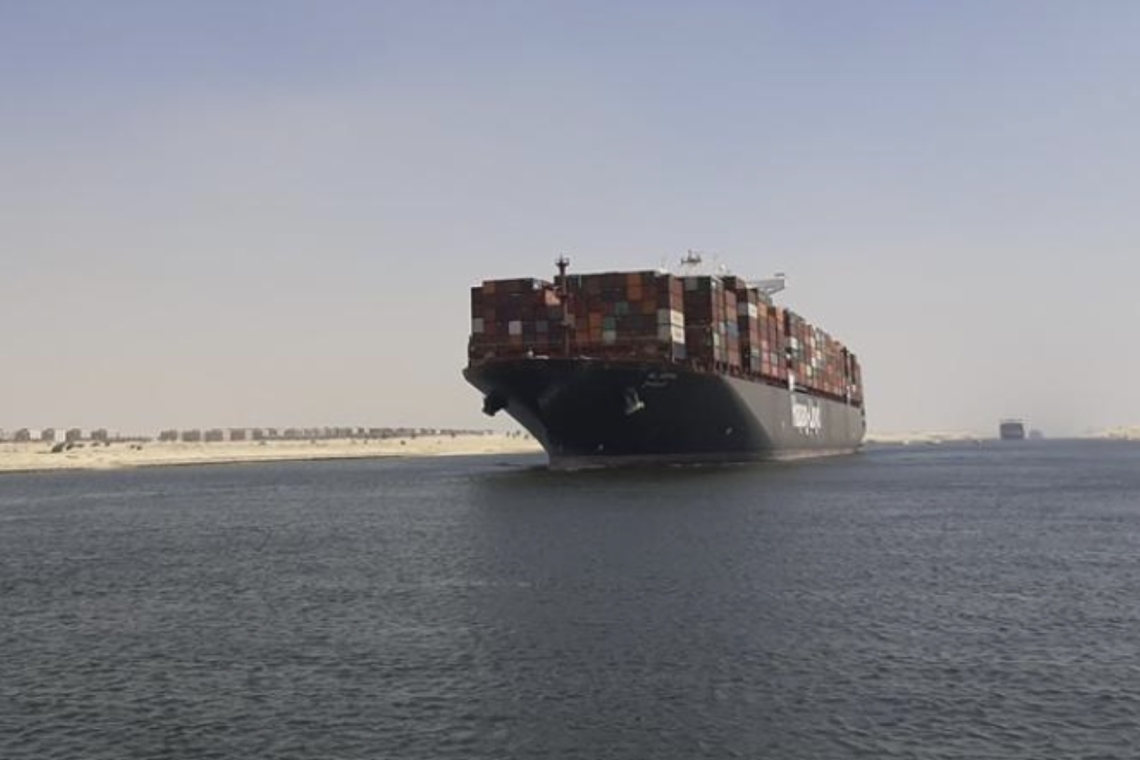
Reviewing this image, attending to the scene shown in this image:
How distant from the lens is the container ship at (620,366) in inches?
3361

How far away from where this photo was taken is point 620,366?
273 feet

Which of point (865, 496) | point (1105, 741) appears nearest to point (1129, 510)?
point (865, 496)

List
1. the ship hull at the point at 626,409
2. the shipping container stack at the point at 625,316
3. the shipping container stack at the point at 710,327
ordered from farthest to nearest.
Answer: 1. the shipping container stack at the point at 710,327
2. the shipping container stack at the point at 625,316
3. the ship hull at the point at 626,409

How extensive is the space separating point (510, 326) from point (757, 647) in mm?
70522

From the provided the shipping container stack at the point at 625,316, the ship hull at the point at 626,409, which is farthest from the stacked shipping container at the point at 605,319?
the ship hull at the point at 626,409

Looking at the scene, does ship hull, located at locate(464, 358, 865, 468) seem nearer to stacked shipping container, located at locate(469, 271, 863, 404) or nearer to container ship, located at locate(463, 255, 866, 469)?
container ship, located at locate(463, 255, 866, 469)

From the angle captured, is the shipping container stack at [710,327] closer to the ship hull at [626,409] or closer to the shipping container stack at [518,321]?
the ship hull at [626,409]

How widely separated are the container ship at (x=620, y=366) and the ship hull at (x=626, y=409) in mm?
113

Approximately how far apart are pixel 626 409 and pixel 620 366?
16.2 ft

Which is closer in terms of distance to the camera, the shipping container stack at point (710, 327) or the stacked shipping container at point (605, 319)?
the stacked shipping container at point (605, 319)

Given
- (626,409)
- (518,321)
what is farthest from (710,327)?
(518,321)

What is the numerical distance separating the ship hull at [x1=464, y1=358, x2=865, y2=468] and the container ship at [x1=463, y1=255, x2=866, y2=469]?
11 cm

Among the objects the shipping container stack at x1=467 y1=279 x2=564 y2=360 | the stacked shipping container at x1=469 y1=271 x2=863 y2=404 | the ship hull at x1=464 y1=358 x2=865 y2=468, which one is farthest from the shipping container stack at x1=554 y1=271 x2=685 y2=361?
the ship hull at x1=464 y1=358 x2=865 y2=468

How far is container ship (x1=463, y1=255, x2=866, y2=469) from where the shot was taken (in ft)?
280
